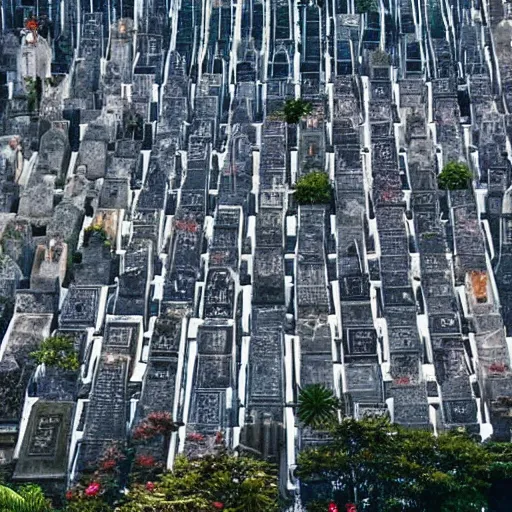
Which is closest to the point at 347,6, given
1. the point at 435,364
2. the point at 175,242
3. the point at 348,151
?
the point at 348,151

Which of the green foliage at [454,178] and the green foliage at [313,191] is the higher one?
the green foliage at [454,178]

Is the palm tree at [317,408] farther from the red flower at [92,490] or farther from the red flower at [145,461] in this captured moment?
the red flower at [92,490]

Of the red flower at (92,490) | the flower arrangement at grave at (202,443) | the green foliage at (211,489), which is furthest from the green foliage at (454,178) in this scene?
the red flower at (92,490)

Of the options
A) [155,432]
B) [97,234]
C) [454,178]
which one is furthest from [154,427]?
[454,178]

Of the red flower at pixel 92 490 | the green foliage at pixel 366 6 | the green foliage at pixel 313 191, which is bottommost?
the red flower at pixel 92 490

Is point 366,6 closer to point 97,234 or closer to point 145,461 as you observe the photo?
point 97,234

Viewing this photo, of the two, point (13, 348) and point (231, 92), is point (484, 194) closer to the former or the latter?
point (231, 92)

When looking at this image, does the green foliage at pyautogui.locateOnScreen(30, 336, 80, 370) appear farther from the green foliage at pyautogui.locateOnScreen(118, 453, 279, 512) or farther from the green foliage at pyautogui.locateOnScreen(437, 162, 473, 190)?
the green foliage at pyautogui.locateOnScreen(437, 162, 473, 190)
